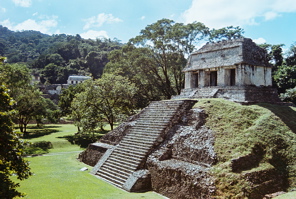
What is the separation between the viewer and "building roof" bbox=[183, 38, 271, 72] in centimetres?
1639

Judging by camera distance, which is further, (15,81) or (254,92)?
(15,81)

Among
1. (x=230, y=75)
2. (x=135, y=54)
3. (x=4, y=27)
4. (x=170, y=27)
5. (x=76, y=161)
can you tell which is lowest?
(x=76, y=161)

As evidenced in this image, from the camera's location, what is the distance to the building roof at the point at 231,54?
645 inches

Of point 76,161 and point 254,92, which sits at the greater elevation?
point 254,92

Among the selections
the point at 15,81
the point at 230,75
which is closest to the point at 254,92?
the point at 230,75

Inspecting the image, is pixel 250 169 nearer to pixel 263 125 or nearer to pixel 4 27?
pixel 263 125

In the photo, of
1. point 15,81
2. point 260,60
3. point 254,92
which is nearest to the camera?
point 254,92

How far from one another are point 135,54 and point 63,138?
11683 mm

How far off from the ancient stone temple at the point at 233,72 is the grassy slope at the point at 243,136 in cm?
257

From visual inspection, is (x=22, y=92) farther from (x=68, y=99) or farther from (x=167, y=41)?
(x=167, y=41)

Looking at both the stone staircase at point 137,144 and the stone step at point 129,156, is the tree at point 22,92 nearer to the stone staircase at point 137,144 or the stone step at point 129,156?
the stone staircase at point 137,144

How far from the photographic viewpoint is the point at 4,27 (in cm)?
19500

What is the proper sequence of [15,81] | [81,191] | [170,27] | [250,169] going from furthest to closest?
[170,27], [15,81], [81,191], [250,169]

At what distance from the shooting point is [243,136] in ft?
33.6
